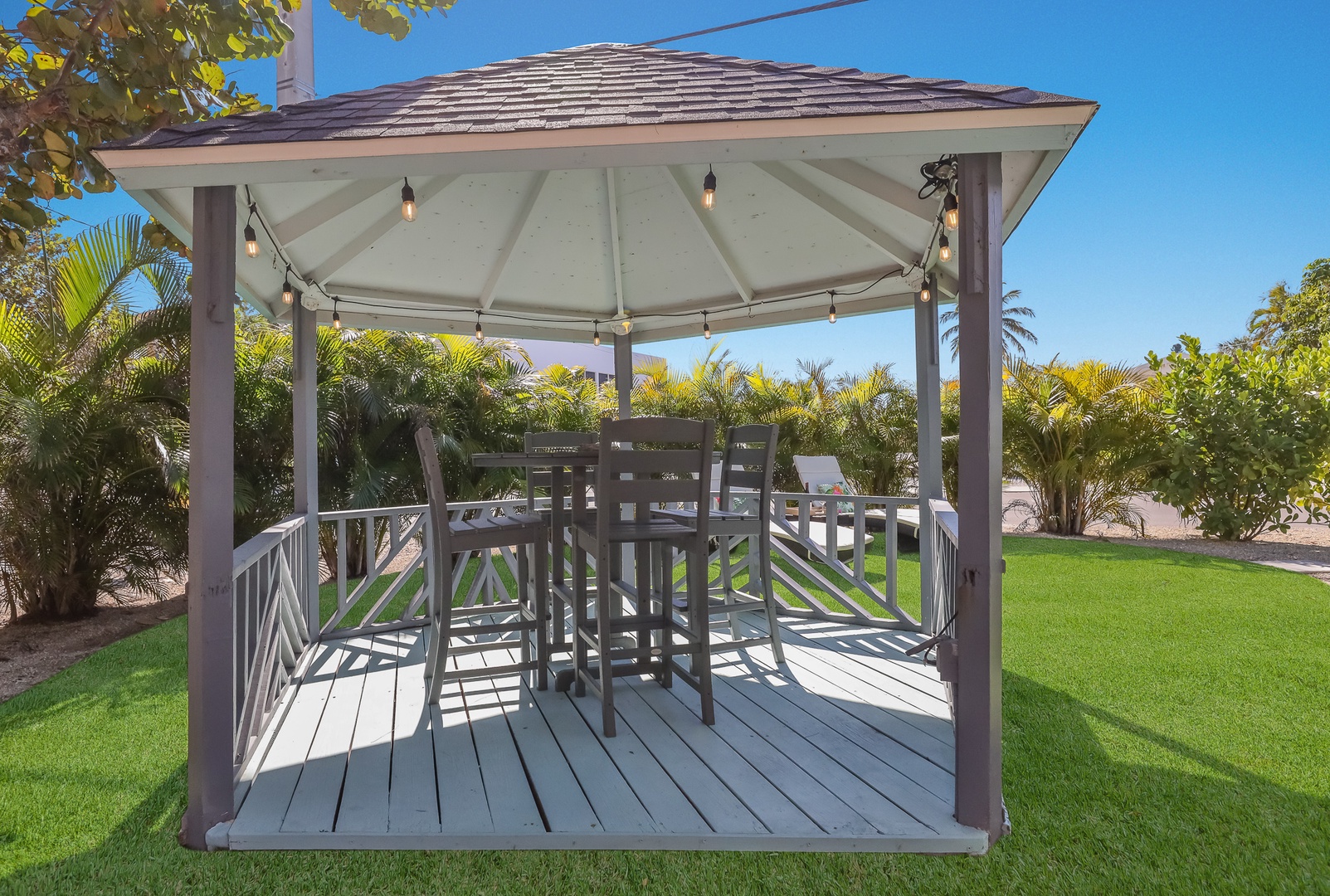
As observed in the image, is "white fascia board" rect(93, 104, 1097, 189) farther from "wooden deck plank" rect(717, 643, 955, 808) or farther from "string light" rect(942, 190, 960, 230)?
"wooden deck plank" rect(717, 643, 955, 808)

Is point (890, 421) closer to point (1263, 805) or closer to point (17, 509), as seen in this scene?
point (1263, 805)

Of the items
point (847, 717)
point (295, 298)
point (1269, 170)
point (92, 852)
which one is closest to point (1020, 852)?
point (847, 717)

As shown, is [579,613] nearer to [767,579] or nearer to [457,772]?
[457,772]

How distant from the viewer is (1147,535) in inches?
434

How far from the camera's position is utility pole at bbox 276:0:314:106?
5906mm

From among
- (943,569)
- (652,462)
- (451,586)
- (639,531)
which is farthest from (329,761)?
(943,569)

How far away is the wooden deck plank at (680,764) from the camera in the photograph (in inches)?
95.7

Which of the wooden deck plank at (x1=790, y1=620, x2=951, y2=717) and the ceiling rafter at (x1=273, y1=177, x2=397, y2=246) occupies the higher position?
the ceiling rafter at (x1=273, y1=177, x2=397, y2=246)

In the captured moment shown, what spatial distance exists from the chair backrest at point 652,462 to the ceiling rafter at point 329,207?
2.08 meters

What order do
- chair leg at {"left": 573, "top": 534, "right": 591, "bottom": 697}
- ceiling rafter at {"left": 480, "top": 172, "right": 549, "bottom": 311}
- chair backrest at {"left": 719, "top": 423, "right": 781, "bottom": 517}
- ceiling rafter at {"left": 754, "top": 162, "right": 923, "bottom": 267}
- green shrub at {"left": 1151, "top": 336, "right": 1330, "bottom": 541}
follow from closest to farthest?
1. chair leg at {"left": 573, "top": 534, "right": 591, "bottom": 697}
2. chair backrest at {"left": 719, "top": 423, "right": 781, "bottom": 517}
3. ceiling rafter at {"left": 754, "top": 162, "right": 923, "bottom": 267}
4. ceiling rafter at {"left": 480, "top": 172, "right": 549, "bottom": 311}
5. green shrub at {"left": 1151, "top": 336, "right": 1330, "bottom": 541}

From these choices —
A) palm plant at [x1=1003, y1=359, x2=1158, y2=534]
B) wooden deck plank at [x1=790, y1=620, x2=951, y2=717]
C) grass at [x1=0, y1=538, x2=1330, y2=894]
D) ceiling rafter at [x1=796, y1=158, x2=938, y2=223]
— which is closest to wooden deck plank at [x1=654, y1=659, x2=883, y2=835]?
grass at [x1=0, y1=538, x2=1330, y2=894]

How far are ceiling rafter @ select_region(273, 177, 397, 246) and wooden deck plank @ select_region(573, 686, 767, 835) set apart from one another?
2830mm

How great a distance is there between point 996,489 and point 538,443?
11.8 ft

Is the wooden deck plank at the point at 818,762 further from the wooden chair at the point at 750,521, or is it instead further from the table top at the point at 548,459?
the table top at the point at 548,459
